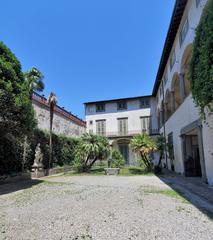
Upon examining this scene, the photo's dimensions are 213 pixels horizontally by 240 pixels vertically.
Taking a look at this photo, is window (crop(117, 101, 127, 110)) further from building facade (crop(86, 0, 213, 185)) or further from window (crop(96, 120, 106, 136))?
window (crop(96, 120, 106, 136))

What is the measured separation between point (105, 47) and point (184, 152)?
35.3ft

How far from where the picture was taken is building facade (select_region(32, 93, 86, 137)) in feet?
61.6

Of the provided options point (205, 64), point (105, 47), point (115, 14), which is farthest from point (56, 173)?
point (205, 64)

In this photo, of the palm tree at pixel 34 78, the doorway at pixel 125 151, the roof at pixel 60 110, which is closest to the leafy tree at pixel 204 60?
the palm tree at pixel 34 78

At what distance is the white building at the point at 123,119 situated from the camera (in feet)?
89.5

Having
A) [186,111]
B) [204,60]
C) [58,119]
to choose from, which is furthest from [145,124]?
[204,60]

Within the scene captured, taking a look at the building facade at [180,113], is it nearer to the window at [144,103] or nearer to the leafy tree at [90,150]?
the window at [144,103]

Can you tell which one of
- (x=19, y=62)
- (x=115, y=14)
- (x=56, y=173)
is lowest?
(x=56, y=173)

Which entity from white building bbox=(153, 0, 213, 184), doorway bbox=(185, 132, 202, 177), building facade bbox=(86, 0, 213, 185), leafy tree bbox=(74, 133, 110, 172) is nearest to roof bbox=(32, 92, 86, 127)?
building facade bbox=(86, 0, 213, 185)

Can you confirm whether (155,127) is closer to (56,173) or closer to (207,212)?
(56,173)

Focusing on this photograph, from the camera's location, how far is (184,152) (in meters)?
12.6

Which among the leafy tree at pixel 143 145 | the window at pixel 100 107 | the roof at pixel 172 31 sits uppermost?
the roof at pixel 172 31

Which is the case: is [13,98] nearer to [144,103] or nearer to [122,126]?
[122,126]

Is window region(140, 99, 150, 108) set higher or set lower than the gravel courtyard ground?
higher
